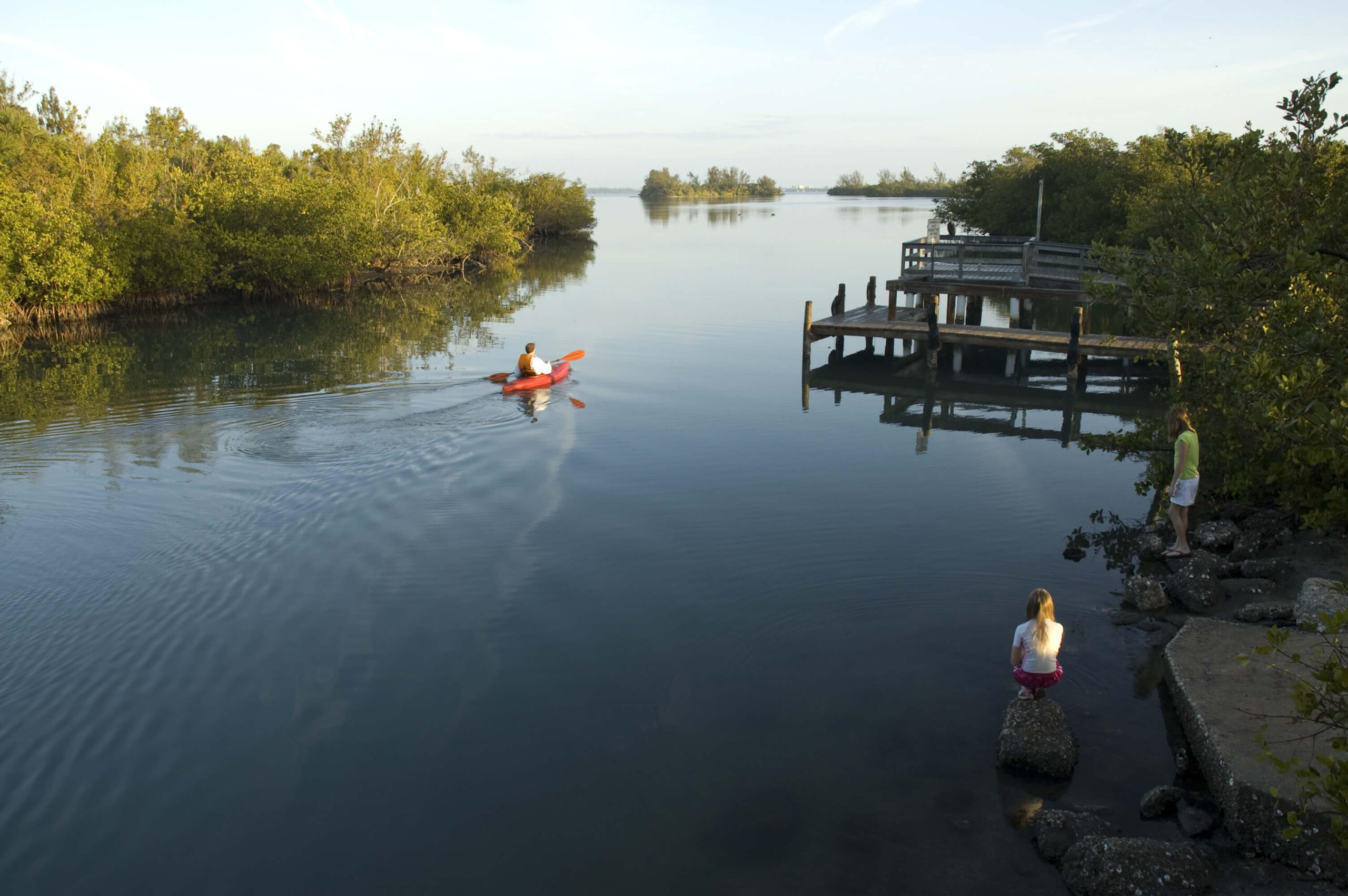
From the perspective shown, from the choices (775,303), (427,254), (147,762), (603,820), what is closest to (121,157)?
(427,254)

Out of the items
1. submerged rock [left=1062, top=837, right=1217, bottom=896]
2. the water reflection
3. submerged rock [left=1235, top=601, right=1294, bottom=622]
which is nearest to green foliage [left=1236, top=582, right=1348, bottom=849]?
submerged rock [left=1062, top=837, right=1217, bottom=896]

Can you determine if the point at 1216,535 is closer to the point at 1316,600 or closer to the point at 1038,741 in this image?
the point at 1316,600

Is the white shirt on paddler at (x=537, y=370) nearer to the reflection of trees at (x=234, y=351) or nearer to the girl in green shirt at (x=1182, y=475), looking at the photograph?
the reflection of trees at (x=234, y=351)

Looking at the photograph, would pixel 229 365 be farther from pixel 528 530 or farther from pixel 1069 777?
pixel 1069 777

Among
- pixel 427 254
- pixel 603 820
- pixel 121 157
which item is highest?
pixel 121 157

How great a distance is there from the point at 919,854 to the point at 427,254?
45519mm

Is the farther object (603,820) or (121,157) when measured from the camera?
(121,157)

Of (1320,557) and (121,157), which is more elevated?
(121,157)

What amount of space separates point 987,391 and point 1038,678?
16086mm

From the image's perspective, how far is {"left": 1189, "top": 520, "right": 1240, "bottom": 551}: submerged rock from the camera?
463 inches

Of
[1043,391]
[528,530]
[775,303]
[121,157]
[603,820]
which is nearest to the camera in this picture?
[603,820]

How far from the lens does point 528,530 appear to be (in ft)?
41.2

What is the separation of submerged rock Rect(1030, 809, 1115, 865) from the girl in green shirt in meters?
5.78

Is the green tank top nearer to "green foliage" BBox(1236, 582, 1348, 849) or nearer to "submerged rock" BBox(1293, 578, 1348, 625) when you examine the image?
"submerged rock" BBox(1293, 578, 1348, 625)
